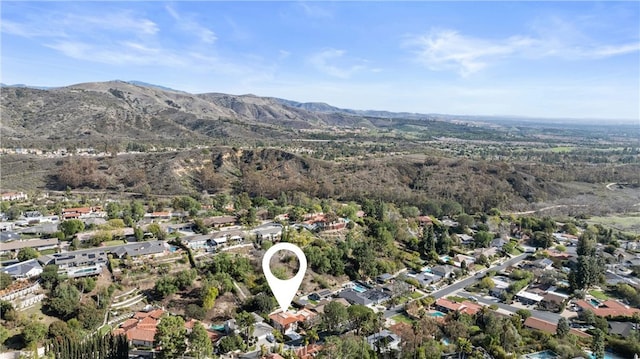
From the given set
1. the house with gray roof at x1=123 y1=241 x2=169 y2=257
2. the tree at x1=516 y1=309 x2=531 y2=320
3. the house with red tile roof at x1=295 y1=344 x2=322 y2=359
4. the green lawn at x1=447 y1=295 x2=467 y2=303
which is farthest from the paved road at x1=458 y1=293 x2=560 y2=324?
the house with gray roof at x1=123 y1=241 x2=169 y2=257

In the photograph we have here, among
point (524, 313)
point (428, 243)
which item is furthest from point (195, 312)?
point (428, 243)

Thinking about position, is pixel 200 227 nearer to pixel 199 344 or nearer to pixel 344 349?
pixel 199 344

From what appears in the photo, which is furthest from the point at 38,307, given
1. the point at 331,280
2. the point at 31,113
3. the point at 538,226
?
the point at 31,113

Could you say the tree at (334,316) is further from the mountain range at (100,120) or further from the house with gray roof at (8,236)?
the mountain range at (100,120)

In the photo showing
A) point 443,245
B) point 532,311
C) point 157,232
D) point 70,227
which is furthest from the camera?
point 443,245

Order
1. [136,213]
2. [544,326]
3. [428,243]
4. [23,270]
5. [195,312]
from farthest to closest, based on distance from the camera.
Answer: [136,213]
[428,243]
[23,270]
[544,326]
[195,312]

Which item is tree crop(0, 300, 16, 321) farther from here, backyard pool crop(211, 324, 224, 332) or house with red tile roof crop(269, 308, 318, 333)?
house with red tile roof crop(269, 308, 318, 333)
